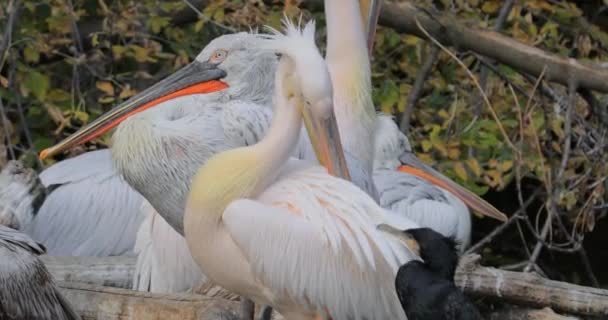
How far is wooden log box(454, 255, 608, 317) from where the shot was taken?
4633 millimetres

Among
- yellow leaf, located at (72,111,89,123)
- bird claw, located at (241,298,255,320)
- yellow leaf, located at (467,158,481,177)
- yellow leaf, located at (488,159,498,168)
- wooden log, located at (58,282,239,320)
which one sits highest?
wooden log, located at (58,282,239,320)

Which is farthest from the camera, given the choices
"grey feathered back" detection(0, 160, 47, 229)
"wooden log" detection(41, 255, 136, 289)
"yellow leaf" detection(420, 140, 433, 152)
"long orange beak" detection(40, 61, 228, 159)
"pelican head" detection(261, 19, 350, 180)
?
"yellow leaf" detection(420, 140, 433, 152)

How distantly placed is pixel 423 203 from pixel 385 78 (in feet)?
4.55

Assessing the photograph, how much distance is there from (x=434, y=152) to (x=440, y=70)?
0.45m

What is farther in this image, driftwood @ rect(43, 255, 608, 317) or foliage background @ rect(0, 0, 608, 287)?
foliage background @ rect(0, 0, 608, 287)

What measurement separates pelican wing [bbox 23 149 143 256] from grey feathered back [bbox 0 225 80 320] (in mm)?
2064

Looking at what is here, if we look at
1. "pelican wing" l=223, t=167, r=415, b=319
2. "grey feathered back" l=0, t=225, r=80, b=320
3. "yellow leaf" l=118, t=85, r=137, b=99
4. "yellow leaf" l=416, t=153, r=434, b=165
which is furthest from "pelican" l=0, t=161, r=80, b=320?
"yellow leaf" l=416, t=153, r=434, b=165

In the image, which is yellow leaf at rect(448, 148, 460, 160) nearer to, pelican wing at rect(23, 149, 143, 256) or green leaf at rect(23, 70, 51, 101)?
pelican wing at rect(23, 149, 143, 256)

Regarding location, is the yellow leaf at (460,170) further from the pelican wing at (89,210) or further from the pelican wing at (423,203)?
the pelican wing at (89,210)

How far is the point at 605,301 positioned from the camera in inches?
183

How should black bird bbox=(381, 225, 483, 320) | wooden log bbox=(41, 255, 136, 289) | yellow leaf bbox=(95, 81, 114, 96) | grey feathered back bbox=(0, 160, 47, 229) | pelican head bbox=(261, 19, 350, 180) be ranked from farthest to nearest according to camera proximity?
yellow leaf bbox=(95, 81, 114, 96), grey feathered back bbox=(0, 160, 47, 229), wooden log bbox=(41, 255, 136, 289), pelican head bbox=(261, 19, 350, 180), black bird bbox=(381, 225, 483, 320)

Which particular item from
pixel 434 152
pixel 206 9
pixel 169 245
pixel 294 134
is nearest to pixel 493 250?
pixel 434 152

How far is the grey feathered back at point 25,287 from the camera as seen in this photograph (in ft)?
13.8

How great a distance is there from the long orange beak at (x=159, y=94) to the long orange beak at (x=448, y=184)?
1.59m
